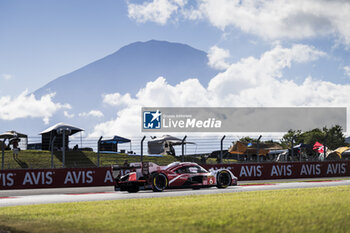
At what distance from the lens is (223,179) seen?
15.4m

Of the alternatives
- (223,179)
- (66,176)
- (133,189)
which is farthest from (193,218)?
(66,176)

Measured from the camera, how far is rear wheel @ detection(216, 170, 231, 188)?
1520 cm

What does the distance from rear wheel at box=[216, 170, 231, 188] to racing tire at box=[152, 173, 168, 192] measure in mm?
1926

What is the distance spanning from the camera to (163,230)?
6.18 metres

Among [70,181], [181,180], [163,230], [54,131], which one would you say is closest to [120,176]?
[181,180]

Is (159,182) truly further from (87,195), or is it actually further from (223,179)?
(223,179)

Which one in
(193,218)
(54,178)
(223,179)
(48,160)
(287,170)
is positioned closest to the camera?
(193,218)

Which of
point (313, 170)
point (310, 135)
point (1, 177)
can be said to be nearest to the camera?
point (1, 177)

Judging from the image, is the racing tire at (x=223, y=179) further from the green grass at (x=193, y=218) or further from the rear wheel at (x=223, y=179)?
the green grass at (x=193, y=218)

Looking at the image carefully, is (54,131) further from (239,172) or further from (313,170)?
(313,170)

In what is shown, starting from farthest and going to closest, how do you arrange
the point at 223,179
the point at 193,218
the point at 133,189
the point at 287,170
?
the point at 287,170
the point at 223,179
the point at 133,189
the point at 193,218

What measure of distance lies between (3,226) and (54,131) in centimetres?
2687

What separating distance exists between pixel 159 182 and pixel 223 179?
95.6 inches

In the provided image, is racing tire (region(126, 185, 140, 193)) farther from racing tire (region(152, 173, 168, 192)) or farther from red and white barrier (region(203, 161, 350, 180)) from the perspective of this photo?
red and white barrier (region(203, 161, 350, 180))
